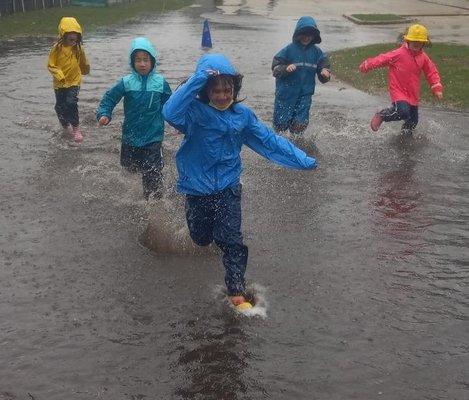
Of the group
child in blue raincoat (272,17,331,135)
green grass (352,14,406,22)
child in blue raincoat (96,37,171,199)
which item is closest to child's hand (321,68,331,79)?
child in blue raincoat (272,17,331,135)

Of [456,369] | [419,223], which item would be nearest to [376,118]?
[419,223]

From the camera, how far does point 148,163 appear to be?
638 centimetres

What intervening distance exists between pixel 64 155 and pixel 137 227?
8.76 feet

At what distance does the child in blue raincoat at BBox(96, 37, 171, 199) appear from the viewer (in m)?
6.17

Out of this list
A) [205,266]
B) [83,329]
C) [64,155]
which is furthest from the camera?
[64,155]

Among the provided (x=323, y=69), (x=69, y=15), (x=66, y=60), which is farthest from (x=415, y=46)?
(x=69, y=15)

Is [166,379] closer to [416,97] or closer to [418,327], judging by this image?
[418,327]

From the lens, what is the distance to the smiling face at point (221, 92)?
437cm

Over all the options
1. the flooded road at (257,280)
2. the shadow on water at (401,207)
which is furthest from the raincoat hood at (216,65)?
the shadow on water at (401,207)

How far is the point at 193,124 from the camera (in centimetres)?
452

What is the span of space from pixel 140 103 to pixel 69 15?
23080mm

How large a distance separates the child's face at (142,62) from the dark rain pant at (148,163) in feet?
2.44

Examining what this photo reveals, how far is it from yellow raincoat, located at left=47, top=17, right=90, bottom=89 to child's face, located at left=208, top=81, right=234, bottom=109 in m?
4.86

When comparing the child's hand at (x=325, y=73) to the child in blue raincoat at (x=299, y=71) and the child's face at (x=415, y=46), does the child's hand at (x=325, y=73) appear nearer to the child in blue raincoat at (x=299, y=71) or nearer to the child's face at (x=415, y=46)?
the child in blue raincoat at (x=299, y=71)
